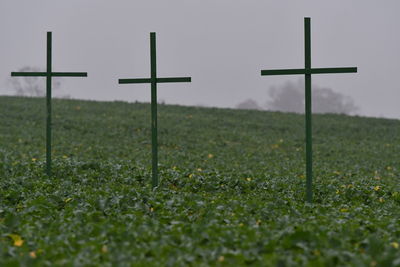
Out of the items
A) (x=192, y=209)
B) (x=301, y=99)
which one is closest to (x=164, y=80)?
(x=192, y=209)

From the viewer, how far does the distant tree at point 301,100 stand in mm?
100312

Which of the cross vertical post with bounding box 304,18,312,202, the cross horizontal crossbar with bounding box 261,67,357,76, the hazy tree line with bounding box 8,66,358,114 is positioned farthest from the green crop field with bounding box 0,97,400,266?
the hazy tree line with bounding box 8,66,358,114

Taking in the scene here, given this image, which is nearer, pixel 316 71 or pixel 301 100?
pixel 316 71

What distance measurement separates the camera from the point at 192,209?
23.7ft

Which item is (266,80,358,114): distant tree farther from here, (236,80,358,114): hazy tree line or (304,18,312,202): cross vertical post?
(304,18,312,202): cross vertical post

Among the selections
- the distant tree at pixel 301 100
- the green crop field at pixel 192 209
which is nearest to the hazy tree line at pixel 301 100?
the distant tree at pixel 301 100

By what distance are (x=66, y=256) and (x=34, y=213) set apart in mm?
2183

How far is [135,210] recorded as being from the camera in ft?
23.5

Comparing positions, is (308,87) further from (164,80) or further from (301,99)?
(301,99)

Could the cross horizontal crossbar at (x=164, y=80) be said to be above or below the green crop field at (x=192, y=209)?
above

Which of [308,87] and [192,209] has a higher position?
[308,87]

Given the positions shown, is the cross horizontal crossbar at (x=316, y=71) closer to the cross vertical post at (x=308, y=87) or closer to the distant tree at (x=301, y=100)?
the cross vertical post at (x=308, y=87)

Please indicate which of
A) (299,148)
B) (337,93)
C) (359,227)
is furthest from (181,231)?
(337,93)

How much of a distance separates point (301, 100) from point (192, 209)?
94398 millimetres
